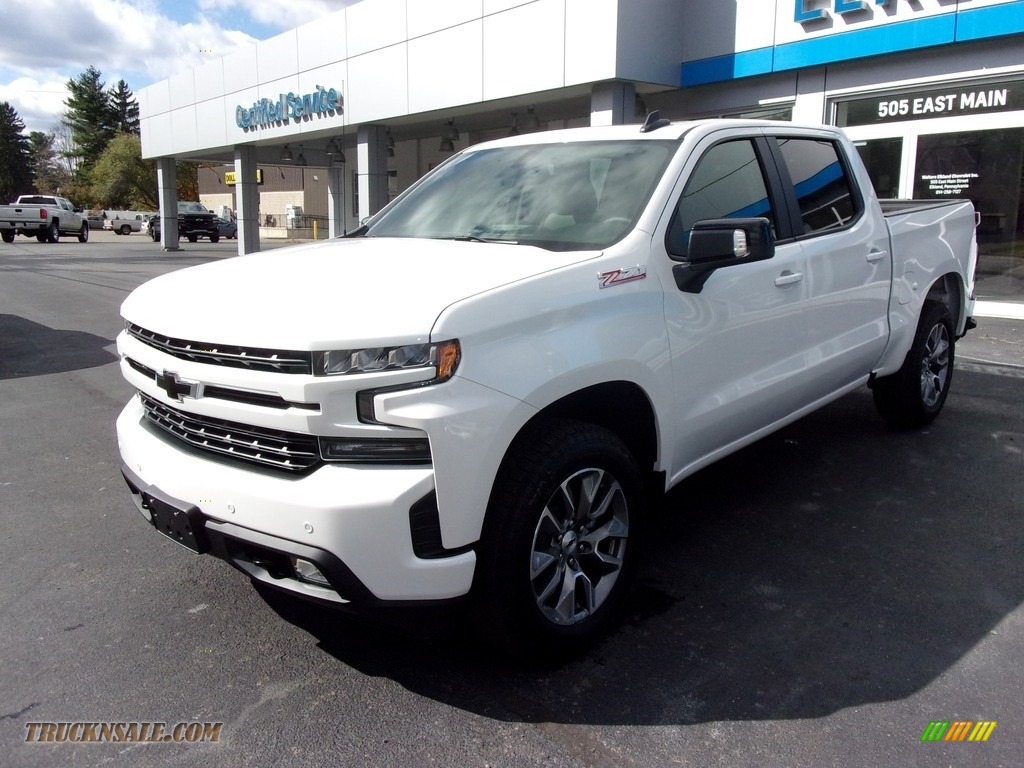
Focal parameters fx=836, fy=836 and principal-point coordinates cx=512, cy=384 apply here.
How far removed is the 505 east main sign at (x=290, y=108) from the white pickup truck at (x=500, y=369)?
16.1 metres

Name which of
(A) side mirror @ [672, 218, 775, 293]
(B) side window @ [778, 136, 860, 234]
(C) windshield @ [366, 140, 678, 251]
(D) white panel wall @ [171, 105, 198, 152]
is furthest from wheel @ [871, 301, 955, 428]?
(D) white panel wall @ [171, 105, 198, 152]

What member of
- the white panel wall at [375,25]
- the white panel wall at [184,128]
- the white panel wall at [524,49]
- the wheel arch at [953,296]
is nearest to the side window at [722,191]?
the wheel arch at [953,296]

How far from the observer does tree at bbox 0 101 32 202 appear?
81688 mm

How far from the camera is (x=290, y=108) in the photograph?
2116 centimetres

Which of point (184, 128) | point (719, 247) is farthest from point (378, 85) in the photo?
point (719, 247)

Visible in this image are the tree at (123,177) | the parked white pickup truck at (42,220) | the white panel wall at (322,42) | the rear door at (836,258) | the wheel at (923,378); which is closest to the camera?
the rear door at (836,258)

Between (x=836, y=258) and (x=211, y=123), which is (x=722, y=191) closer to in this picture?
(x=836, y=258)

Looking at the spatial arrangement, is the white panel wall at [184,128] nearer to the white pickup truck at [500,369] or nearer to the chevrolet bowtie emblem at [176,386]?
the white pickup truck at [500,369]

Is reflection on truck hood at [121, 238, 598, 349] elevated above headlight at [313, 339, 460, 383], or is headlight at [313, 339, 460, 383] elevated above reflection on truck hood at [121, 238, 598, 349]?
reflection on truck hood at [121, 238, 598, 349]

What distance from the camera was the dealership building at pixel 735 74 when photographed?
35.7ft

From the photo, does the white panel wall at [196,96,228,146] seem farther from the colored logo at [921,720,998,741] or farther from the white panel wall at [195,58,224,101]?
the colored logo at [921,720,998,741]

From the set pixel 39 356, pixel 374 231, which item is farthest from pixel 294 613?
pixel 39 356

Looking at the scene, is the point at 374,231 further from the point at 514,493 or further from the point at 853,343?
the point at 853,343

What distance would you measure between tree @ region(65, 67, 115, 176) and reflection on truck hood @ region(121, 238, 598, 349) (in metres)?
96.0
